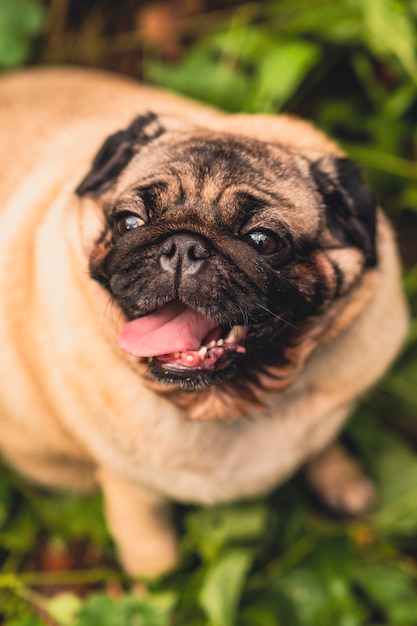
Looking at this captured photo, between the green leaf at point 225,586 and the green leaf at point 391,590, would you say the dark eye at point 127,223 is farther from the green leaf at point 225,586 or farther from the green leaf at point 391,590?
the green leaf at point 391,590

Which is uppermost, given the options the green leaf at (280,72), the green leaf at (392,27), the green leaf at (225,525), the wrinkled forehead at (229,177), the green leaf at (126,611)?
the green leaf at (392,27)

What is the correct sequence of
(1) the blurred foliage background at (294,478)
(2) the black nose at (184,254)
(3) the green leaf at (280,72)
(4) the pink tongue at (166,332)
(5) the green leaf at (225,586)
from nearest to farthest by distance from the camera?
1. (2) the black nose at (184,254)
2. (4) the pink tongue at (166,332)
3. (5) the green leaf at (225,586)
4. (1) the blurred foliage background at (294,478)
5. (3) the green leaf at (280,72)

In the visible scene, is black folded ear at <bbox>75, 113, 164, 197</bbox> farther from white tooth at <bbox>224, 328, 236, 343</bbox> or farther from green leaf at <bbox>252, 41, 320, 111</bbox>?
green leaf at <bbox>252, 41, 320, 111</bbox>

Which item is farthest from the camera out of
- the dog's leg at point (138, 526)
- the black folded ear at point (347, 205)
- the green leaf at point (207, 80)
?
the green leaf at point (207, 80)

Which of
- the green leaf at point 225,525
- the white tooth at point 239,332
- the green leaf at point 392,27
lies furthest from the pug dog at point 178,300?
the green leaf at point 392,27

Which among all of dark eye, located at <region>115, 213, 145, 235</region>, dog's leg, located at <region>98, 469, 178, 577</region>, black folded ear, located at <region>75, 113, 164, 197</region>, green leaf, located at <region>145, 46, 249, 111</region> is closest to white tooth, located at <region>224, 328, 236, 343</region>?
dark eye, located at <region>115, 213, 145, 235</region>

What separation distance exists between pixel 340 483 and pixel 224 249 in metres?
1.85

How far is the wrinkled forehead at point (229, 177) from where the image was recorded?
2.21 m

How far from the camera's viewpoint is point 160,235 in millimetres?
2221

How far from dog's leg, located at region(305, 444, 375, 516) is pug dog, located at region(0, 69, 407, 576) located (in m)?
0.61

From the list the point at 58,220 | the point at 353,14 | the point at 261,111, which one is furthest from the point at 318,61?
the point at 58,220

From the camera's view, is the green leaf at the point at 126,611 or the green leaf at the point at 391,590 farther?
the green leaf at the point at 391,590

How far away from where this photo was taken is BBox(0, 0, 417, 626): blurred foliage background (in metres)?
3.19

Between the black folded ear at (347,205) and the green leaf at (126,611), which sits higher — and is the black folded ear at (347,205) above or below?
above
